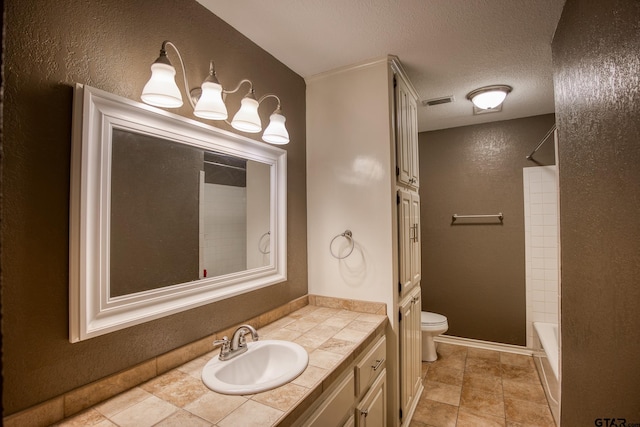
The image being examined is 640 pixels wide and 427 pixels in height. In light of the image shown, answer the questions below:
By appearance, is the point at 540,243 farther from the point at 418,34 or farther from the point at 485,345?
the point at 418,34

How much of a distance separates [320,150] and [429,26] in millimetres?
927

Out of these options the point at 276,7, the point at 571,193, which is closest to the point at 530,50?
the point at 571,193

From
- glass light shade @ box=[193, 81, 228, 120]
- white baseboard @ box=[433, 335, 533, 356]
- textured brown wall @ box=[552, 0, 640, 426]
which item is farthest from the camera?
white baseboard @ box=[433, 335, 533, 356]

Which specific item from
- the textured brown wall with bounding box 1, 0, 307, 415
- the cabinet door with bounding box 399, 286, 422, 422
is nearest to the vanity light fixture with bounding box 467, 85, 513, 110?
the cabinet door with bounding box 399, 286, 422, 422

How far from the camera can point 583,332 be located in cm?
130

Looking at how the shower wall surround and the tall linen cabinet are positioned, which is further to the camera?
the shower wall surround

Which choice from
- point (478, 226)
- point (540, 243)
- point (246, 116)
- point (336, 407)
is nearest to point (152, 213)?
point (246, 116)

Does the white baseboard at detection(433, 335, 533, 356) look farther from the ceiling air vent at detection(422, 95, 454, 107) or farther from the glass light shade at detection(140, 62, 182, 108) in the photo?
the glass light shade at detection(140, 62, 182, 108)

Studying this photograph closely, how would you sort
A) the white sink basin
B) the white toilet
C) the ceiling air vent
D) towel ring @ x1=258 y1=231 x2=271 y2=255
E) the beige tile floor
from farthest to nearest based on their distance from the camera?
1. the white toilet
2. the ceiling air vent
3. the beige tile floor
4. towel ring @ x1=258 y1=231 x2=271 y2=255
5. the white sink basin

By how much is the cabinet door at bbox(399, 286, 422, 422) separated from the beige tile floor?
17 cm

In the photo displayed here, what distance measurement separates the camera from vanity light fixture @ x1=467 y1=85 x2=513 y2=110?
2.41 meters

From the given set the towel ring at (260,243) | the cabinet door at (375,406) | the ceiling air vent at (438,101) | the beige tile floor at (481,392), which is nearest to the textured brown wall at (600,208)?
the beige tile floor at (481,392)

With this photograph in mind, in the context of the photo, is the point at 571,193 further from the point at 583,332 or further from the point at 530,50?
the point at 530,50

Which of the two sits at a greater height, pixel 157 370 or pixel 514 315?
pixel 157 370
